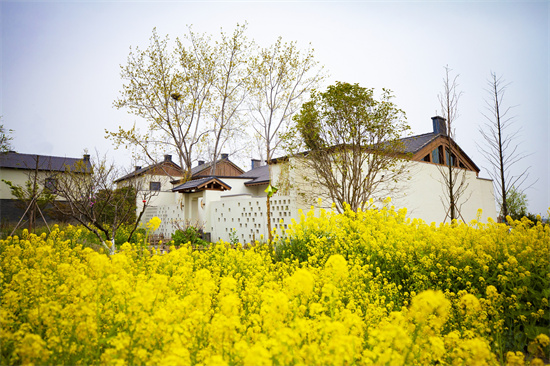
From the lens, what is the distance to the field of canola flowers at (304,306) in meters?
1.76

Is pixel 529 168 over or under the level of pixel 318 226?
over

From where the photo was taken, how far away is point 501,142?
6.00m

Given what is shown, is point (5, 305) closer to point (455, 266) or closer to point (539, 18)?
point (455, 266)

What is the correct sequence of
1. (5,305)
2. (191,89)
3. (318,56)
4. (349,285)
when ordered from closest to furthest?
1. (5,305)
2. (349,285)
3. (318,56)
4. (191,89)

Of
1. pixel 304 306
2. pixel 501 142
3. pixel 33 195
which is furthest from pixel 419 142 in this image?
pixel 33 195

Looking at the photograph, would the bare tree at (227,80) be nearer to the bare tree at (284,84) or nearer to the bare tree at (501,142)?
the bare tree at (284,84)

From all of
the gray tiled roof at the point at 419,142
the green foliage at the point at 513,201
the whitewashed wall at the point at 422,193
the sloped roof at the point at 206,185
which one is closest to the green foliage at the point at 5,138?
the sloped roof at the point at 206,185

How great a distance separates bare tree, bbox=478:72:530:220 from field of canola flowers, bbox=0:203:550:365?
6.19ft

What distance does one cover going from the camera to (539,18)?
4.46m

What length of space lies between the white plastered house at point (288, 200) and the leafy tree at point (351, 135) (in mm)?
888

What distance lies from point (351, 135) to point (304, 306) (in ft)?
23.4

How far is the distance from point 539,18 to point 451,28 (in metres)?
1.96

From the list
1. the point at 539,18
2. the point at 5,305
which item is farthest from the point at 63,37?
the point at 539,18

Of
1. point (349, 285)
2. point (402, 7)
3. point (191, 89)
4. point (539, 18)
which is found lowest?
point (349, 285)
